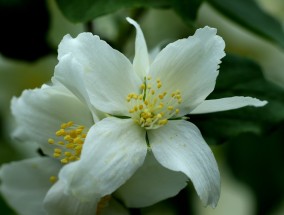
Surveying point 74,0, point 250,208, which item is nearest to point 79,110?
point 74,0

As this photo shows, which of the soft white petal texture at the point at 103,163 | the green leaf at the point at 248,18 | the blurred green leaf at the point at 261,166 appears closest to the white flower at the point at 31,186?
the soft white petal texture at the point at 103,163

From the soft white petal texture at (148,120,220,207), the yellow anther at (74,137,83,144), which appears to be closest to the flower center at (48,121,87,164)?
the yellow anther at (74,137,83,144)

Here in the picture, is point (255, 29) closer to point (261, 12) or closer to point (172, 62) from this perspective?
point (261, 12)

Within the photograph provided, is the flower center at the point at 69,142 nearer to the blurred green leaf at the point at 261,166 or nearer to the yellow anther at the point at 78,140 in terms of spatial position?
the yellow anther at the point at 78,140

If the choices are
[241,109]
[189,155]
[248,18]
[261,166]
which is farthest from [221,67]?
[261,166]

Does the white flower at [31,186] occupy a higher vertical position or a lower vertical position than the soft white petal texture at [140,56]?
lower

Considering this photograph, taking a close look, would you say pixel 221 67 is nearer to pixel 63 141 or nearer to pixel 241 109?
pixel 241 109
